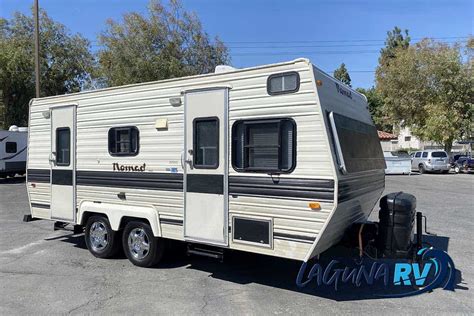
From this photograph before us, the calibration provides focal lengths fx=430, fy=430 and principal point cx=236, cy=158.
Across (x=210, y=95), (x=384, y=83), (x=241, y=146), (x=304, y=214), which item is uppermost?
(x=384, y=83)

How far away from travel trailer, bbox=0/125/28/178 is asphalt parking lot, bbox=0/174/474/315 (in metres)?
15.7

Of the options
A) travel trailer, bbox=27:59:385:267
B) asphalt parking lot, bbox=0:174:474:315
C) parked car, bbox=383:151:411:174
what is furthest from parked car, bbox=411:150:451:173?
travel trailer, bbox=27:59:385:267

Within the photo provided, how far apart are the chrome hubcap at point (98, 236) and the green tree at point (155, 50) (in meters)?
14.8

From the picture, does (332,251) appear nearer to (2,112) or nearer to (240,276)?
(240,276)

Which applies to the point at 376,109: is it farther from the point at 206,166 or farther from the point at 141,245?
the point at 206,166

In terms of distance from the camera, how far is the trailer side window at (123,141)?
6.42 metres

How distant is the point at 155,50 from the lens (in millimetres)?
21672

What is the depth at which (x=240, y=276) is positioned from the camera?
242 inches

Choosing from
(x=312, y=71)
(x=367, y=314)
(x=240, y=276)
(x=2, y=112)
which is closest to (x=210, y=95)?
(x=312, y=71)

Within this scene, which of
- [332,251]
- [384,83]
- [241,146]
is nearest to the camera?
[241,146]

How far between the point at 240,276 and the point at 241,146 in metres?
1.99

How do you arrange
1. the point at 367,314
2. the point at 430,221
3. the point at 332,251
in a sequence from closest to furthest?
the point at 367,314 → the point at 332,251 → the point at 430,221

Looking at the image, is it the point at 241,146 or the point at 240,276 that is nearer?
the point at 241,146

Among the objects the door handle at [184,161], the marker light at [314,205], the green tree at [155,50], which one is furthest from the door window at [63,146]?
the green tree at [155,50]
